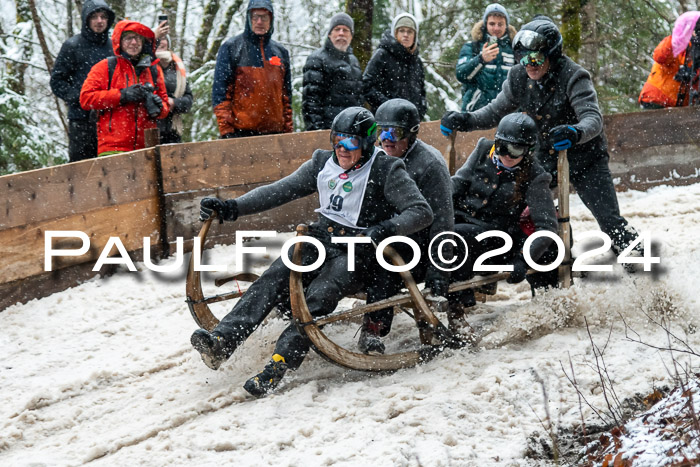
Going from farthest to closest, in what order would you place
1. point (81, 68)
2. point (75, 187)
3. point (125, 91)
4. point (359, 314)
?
point (81, 68), point (125, 91), point (75, 187), point (359, 314)

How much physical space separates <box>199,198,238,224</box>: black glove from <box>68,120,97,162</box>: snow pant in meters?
2.62

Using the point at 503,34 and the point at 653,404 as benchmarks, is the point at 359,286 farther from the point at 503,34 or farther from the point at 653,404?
the point at 503,34

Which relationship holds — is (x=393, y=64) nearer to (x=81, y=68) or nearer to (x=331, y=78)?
(x=331, y=78)

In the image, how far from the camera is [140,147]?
7164mm

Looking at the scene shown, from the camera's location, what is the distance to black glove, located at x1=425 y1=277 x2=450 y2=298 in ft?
16.0

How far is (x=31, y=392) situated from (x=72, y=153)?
288 centimetres

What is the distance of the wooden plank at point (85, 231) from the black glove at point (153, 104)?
709mm

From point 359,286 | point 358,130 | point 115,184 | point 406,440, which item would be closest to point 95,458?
point 406,440

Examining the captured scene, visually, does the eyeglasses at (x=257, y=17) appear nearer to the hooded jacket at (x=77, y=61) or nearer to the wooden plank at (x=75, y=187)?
the hooded jacket at (x=77, y=61)

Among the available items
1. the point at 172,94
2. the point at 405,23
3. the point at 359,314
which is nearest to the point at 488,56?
the point at 405,23

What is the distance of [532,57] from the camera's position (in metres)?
5.66

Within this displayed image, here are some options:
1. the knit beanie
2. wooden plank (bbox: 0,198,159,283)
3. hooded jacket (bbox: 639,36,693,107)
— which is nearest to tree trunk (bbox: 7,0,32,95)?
wooden plank (bbox: 0,198,159,283)

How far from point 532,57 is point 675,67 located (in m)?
4.40

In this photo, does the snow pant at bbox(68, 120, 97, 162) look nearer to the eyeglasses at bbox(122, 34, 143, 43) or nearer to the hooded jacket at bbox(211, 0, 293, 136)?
the eyeglasses at bbox(122, 34, 143, 43)
